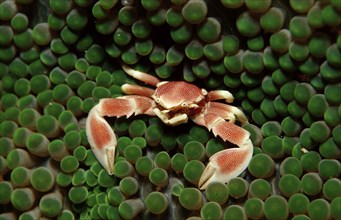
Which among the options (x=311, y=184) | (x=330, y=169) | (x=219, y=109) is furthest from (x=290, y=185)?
(x=219, y=109)

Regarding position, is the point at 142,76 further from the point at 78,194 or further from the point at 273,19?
the point at 273,19

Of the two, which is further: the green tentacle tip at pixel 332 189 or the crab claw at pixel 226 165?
the crab claw at pixel 226 165

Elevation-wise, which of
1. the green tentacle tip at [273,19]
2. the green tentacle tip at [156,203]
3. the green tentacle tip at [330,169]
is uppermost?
the green tentacle tip at [273,19]

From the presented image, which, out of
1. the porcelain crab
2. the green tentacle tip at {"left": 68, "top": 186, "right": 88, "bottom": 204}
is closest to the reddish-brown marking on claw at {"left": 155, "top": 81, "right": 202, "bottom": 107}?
the porcelain crab

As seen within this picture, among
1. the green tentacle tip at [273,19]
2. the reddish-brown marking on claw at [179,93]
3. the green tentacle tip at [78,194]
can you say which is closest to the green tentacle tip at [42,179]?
the green tentacle tip at [78,194]

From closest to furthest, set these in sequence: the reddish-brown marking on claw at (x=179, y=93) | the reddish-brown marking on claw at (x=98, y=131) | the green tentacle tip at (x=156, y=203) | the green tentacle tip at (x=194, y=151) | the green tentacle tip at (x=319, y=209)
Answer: the green tentacle tip at (x=319, y=209)
the green tentacle tip at (x=156, y=203)
the green tentacle tip at (x=194, y=151)
the reddish-brown marking on claw at (x=98, y=131)
the reddish-brown marking on claw at (x=179, y=93)

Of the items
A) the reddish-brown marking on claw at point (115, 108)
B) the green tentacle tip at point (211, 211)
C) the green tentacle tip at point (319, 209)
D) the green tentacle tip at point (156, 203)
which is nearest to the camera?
the green tentacle tip at point (319, 209)

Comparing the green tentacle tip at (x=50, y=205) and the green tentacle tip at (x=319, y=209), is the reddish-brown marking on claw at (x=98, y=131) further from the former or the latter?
the green tentacle tip at (x=319, y=209)

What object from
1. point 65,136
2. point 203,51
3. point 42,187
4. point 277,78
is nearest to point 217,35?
point 203,51

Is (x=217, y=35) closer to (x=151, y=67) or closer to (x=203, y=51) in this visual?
(x=203, y=51)
